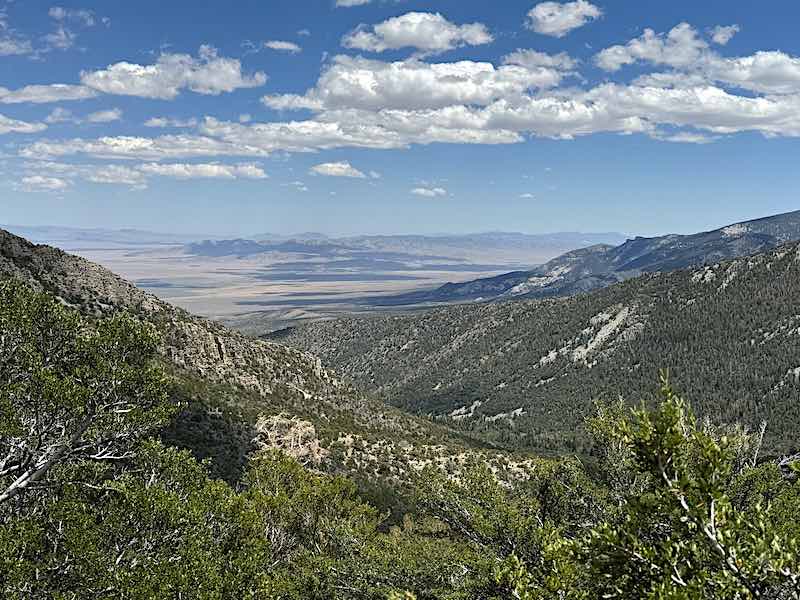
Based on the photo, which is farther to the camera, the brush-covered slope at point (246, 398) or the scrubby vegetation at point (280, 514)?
the brush-covered slope at point (246, 398)

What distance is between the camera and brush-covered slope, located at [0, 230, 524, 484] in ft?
186

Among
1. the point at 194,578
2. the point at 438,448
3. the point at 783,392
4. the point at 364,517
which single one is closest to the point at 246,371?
the point at 438,448

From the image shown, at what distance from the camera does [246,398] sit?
6806 cm

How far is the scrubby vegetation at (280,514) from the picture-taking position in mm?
10430

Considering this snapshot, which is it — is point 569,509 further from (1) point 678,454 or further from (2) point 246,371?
(2) point 246,371

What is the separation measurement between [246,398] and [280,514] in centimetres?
4321

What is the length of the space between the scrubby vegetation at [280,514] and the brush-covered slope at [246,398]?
29630 millimetres

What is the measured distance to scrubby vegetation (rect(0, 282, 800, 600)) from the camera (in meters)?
10.4

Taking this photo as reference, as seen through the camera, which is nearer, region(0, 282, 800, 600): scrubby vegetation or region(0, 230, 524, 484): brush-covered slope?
region(0, 282, 800, 600): scrubby vegetation

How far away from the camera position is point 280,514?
87.4 feet

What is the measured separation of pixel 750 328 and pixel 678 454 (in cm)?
Result: 20479

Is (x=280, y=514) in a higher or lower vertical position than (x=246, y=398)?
higher

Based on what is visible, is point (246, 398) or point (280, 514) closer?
point (280, 514)

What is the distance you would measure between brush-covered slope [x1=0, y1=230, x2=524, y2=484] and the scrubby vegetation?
→ 29.6 meters
